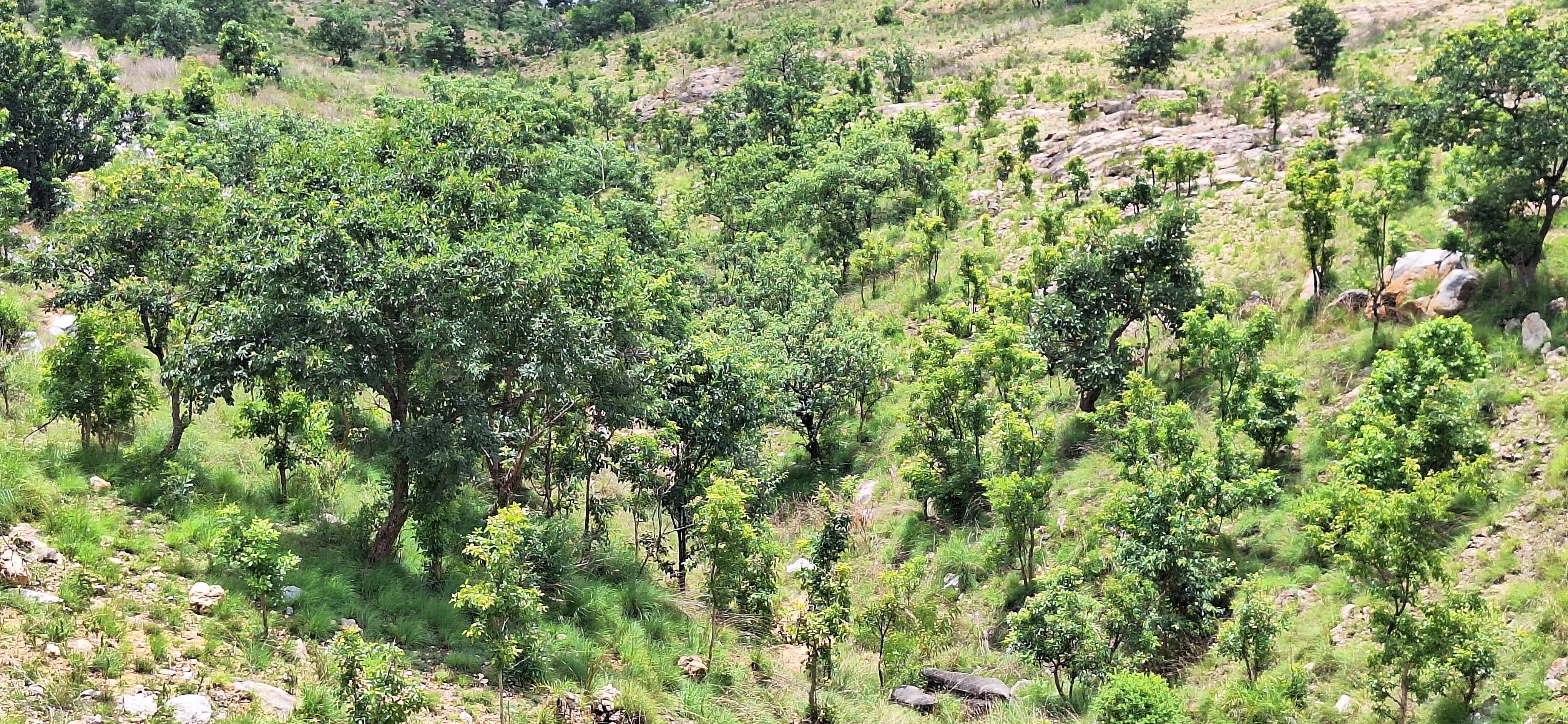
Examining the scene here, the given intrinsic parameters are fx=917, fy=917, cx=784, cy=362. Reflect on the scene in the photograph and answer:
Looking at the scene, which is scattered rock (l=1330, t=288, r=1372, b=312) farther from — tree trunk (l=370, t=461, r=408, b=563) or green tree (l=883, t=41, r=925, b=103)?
green tree (l=883, t=41, r=925, b=103)

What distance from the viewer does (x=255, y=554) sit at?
1091 centimetres

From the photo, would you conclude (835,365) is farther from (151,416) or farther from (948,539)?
(151,416)

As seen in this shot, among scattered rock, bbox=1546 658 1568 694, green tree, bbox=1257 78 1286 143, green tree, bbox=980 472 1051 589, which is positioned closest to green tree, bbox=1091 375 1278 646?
green tree, bbox=980 472 1051 589

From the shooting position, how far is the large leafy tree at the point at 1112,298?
780 inches

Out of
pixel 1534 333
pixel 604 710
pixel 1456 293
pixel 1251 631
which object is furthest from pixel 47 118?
pixel 1534 333

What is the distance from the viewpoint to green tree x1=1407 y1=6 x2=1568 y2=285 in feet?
51.6

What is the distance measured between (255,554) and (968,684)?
1079cm

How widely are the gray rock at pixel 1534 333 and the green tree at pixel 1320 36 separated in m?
20.5

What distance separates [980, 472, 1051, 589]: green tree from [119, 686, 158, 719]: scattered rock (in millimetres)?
12619

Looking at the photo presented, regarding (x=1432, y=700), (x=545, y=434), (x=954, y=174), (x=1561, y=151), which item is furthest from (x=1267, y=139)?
(x=545, y=434)

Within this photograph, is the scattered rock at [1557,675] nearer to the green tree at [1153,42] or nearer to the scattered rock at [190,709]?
the scattered rock at [190,709]

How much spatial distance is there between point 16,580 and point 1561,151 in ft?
75.1

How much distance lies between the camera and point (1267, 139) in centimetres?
2903

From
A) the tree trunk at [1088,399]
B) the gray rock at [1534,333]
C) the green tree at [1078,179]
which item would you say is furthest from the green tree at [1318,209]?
the green tree at [1078,179]
